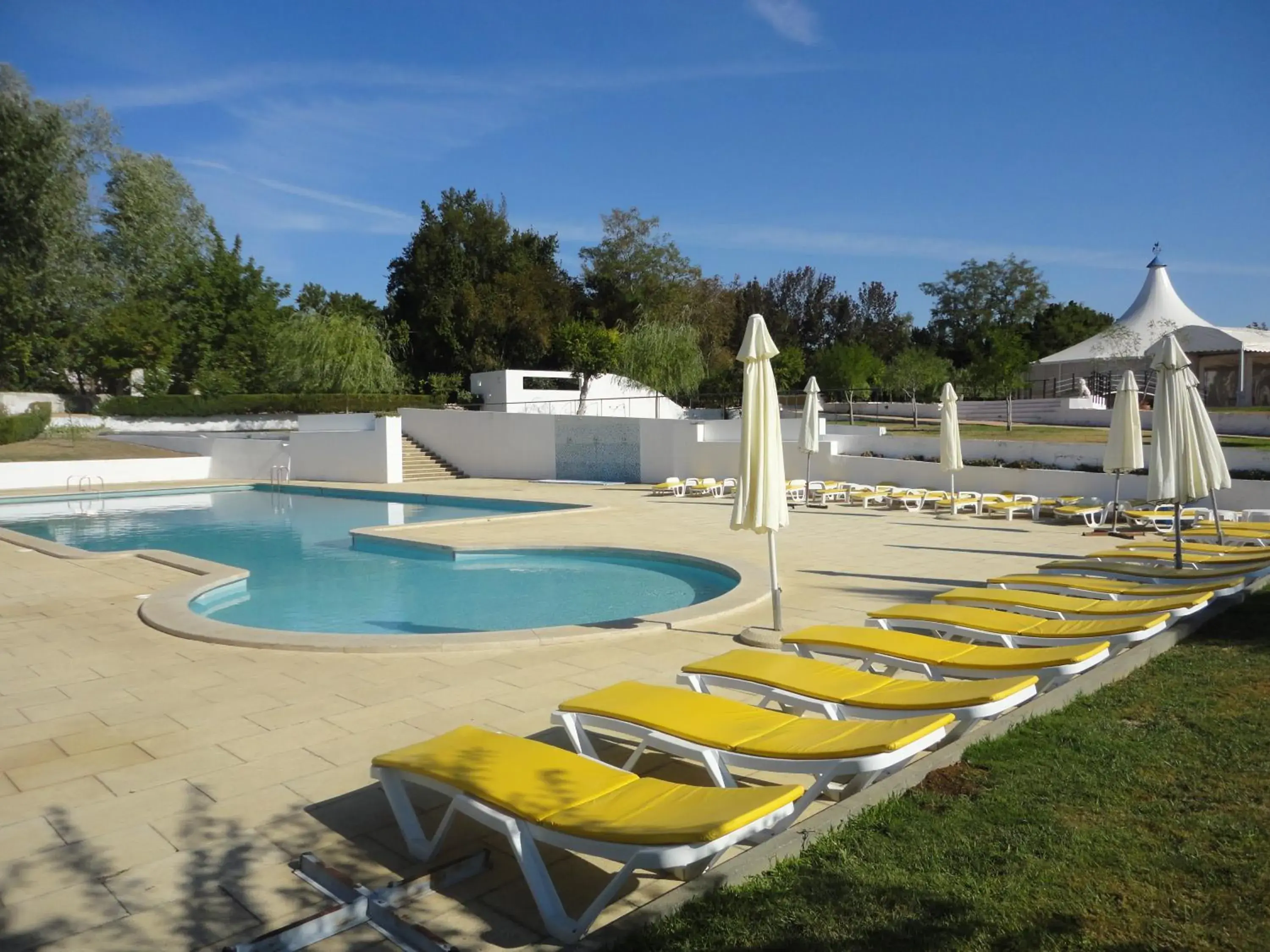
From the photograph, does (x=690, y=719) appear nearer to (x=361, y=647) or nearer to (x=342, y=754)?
(x=342, y=754)

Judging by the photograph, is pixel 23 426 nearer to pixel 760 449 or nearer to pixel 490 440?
pixel 490 440

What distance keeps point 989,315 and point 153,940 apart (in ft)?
194

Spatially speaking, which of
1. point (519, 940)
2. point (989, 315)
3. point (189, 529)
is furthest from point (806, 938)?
point (989, 315)

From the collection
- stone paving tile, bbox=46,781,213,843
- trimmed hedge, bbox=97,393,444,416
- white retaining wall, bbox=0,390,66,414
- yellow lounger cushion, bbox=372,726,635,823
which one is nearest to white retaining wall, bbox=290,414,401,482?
trimmed hedge, bbox=97,393,444,416

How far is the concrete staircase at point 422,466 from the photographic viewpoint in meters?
27.1

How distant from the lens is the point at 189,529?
17.6 m

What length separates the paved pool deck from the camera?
10.5ft

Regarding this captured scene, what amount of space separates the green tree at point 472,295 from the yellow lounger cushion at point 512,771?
39117 mm

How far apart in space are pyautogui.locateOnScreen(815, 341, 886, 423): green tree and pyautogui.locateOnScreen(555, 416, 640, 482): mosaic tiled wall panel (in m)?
17.5

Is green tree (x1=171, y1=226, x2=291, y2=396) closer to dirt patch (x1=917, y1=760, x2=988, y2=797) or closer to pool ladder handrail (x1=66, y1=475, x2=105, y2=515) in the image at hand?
pool ladder handrail (x1=66, y1=475, x2=105, y2=515)

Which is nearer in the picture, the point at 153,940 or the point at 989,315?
the point at 153,940

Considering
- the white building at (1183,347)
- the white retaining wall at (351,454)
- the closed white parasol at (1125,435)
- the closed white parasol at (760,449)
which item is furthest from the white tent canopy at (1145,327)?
the closed white parasol at (760,449)

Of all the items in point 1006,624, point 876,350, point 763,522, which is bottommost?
point 1006,624

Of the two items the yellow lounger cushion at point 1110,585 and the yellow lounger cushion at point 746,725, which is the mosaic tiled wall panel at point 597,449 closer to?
the yellow lounger cushion at point 1110,585
